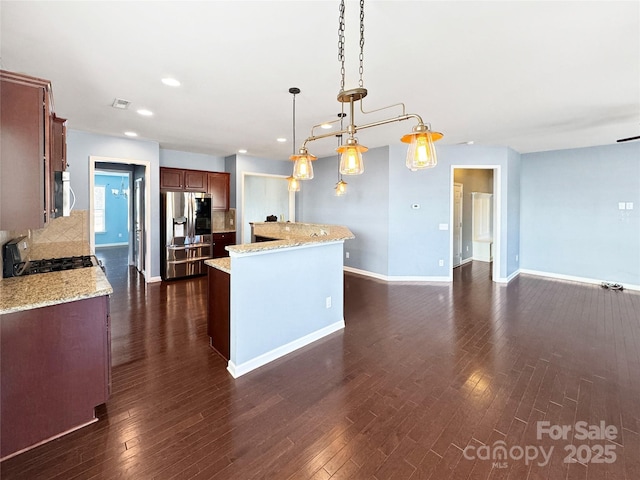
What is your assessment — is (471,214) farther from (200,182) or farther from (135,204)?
(135,204)

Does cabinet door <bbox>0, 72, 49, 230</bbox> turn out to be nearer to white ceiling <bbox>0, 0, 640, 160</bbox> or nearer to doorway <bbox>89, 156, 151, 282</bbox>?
white ceiling <bbox>0, 0, 640, 160</bbox>

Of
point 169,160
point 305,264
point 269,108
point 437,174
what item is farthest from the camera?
point 169,160

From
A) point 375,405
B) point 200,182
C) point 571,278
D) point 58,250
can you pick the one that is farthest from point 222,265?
point 571,278

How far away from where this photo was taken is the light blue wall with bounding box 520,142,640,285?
5.43m

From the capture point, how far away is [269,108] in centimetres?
362

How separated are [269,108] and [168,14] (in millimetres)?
1773

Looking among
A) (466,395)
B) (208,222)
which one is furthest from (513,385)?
(208,222)

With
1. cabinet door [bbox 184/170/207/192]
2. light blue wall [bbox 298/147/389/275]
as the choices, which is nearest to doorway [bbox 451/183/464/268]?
light blue wall [bbox 298/147/389/275]

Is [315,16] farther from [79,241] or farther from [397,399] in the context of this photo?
[79,241]

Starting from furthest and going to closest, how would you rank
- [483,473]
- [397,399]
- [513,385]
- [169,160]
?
1. [169,160]
2. [513,385]
3. [397,399]
4. [483,473]

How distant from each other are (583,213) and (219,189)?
301 inches

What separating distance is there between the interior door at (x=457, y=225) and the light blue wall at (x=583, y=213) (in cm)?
128

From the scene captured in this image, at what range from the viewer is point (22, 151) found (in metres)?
1.72

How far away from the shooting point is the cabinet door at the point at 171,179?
596 centimetres
